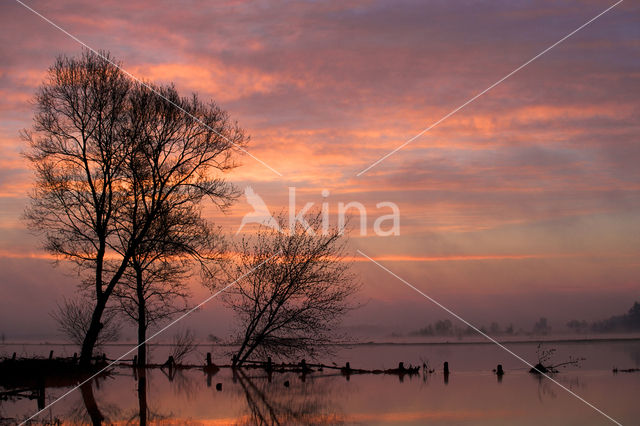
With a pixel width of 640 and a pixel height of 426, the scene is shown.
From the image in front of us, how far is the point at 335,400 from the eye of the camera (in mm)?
20688

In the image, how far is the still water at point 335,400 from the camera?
55.1 ft

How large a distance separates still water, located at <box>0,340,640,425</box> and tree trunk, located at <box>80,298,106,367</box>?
1.16 m

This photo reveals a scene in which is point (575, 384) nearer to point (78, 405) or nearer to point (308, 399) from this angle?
point (308, 399)

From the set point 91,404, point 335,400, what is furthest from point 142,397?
point 335,400

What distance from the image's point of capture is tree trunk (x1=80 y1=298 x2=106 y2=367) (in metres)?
26.0

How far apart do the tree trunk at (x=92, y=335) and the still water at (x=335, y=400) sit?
3.82 feet

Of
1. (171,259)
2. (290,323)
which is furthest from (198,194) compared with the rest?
(290,323)

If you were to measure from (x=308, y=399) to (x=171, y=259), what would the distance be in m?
10.5

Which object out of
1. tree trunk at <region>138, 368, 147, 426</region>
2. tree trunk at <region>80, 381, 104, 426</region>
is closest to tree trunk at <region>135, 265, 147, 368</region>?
tree trunk at <region>138, 368, 147, 426</region>

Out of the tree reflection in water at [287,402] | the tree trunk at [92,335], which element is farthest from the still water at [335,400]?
the tree trunk at [92,335]

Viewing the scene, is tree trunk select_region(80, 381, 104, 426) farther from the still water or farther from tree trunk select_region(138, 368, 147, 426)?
tree trunk select_region(138, 368, 147, 426)

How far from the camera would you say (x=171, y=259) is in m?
28.4

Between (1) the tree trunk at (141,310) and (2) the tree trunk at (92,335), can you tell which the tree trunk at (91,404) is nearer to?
(2) the tree trunk at (92,335)

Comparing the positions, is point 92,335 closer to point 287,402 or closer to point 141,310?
point 141,310
